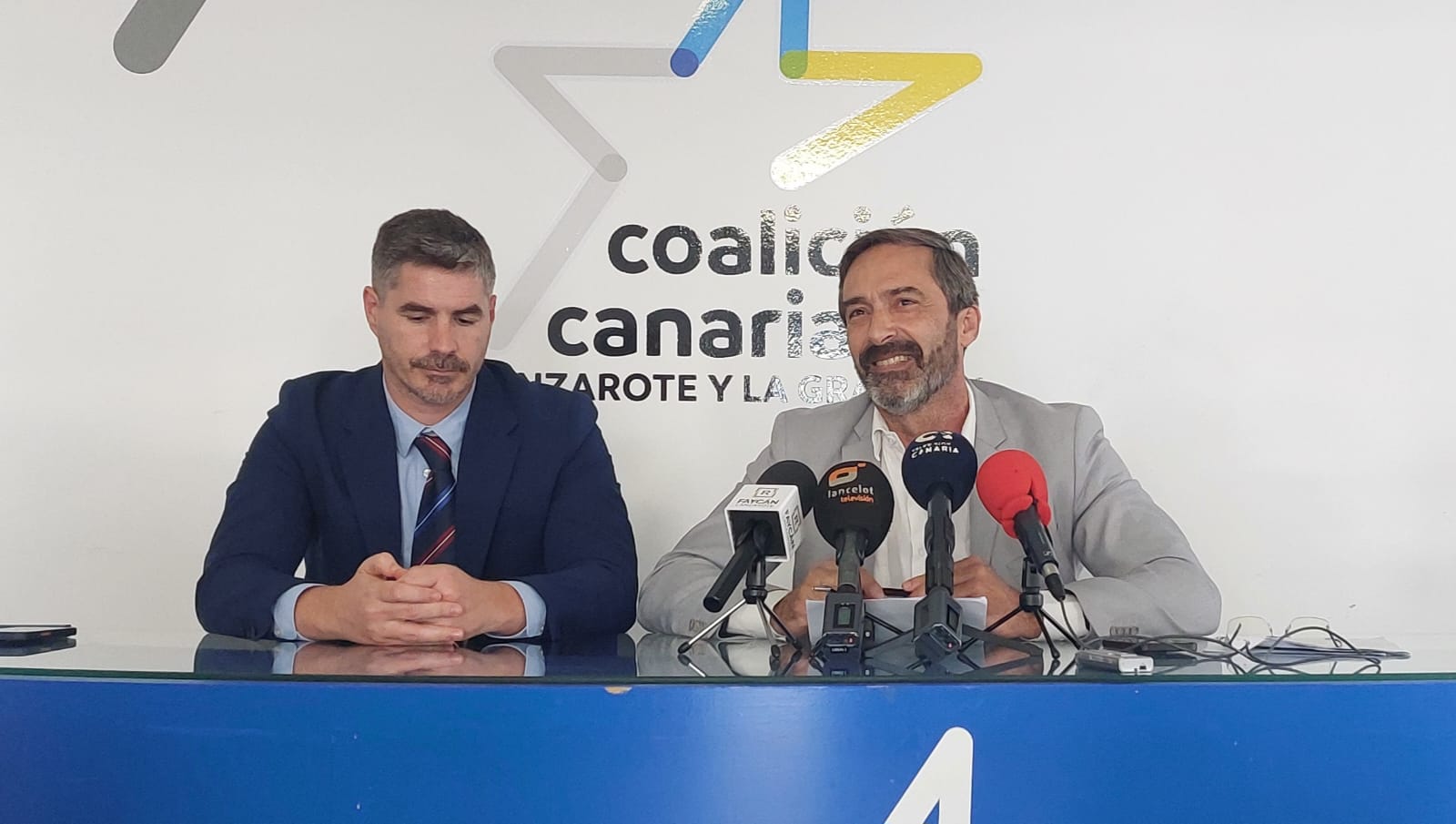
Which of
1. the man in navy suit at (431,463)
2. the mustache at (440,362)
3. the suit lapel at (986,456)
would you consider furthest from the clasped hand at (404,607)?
the suit lapel at (986,456)

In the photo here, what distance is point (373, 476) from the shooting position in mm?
2799

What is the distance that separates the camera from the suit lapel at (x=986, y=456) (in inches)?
112

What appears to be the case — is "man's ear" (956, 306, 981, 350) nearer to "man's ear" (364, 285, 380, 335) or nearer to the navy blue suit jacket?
the navy blue suit jacket

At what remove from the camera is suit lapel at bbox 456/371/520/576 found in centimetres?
280

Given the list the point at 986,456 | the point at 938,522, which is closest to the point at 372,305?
the point at 986,456

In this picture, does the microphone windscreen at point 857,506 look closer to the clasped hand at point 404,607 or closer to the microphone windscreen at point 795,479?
the microphone windscreen at point 795,479

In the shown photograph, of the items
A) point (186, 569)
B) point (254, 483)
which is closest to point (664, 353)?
point (254, 483)

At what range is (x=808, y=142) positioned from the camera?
140 inches

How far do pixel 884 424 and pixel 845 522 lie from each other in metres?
1.33

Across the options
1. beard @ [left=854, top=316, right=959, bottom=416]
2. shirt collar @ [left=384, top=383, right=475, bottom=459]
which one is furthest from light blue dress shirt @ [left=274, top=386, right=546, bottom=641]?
beard @ [left=854, top=316, right=959, bottom=416]

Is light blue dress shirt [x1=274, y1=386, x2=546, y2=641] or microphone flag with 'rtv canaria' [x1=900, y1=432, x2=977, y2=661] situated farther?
light blue dress shirt [x1=274, y1=386, x2=546, y2=641]

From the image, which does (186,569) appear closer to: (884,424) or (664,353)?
(664,353)

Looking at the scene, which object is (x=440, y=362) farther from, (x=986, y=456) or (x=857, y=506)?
(x=857, y=506)

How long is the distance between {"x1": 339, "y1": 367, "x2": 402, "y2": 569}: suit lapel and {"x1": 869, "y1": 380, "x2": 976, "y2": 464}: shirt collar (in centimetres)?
108
